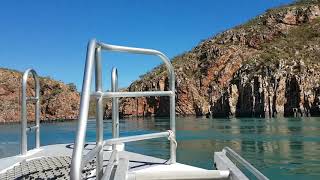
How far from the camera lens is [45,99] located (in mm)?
178000

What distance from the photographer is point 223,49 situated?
18288 cm

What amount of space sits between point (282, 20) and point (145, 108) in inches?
2567

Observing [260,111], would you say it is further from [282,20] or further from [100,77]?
[100,77]

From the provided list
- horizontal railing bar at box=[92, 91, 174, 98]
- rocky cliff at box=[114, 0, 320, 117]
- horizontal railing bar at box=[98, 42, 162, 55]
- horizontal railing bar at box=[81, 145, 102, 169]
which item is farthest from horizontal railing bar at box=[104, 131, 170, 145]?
rocky cliff at box=[114, 0, 320, 117]

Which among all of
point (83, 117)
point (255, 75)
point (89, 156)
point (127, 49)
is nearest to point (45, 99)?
point (255, 75)

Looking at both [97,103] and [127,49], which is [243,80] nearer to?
[127,49]

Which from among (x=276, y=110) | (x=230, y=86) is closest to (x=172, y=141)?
(x=276, y=110)

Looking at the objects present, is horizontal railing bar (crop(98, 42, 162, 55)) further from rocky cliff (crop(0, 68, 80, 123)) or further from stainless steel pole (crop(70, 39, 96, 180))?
rocky cliff (crop(0, 68, 80, 123))

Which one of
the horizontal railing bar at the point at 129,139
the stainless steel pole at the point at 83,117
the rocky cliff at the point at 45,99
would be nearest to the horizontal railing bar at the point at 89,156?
the stainless steel pole at the point at 83,117

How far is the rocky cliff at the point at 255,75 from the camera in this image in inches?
5458

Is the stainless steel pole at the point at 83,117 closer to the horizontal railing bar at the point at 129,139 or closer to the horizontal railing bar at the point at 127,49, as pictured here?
the horizontal railing bar at the point at 127,49

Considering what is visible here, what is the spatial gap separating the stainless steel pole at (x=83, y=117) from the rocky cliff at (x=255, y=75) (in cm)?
13350

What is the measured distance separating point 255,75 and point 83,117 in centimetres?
15057

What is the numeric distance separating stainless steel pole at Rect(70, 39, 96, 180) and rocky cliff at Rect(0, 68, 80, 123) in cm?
15782
